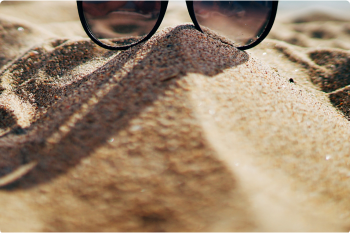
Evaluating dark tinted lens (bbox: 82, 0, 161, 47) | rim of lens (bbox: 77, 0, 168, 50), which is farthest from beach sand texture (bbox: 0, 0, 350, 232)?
dark tinted lens (bbox: 82, 0, 161, 47)

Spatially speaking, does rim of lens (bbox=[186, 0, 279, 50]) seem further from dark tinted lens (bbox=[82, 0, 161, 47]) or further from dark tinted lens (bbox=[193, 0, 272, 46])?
dark tinted lens (bbox=[82, 0, 161, 47])

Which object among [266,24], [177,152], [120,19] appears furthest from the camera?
[120,19]

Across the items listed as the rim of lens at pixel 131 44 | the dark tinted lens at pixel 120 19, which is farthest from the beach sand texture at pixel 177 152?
the dark tinted lens at pixel 120 19

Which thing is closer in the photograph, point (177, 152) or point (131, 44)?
point (177, 152)

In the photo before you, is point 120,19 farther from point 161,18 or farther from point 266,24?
point 266,24

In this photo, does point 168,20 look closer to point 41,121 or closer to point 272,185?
point 41,121

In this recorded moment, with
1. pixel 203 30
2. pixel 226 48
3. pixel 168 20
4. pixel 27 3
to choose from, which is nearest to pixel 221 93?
pixel 226 48

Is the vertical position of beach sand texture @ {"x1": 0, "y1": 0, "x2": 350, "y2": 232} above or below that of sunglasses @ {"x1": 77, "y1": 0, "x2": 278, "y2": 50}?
below

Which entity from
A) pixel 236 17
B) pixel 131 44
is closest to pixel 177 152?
pixel 131 44
